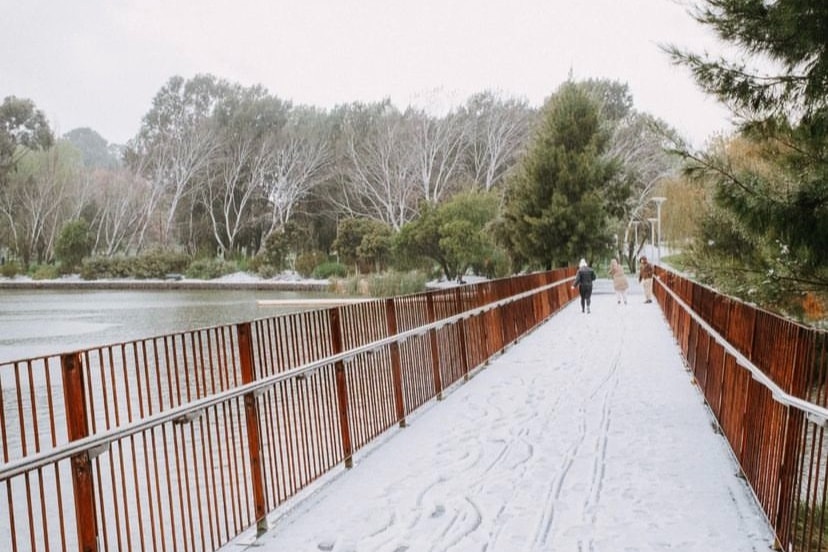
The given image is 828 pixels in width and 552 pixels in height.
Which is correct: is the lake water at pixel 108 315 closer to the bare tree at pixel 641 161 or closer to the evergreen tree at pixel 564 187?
the evergreen tree at pixel 564 187

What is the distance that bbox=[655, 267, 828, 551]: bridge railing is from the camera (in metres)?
4.73

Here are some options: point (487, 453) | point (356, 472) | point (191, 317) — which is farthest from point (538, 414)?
point (191, 317)

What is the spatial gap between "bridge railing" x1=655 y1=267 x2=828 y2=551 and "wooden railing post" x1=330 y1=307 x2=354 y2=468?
10.2ft

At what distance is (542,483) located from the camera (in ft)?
20.7

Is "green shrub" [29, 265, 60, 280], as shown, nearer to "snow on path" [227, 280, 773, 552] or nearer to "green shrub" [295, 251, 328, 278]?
"green shrub" [295, 251, 328, 278]

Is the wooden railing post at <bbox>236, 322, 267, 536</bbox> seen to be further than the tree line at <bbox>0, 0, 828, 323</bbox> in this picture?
No

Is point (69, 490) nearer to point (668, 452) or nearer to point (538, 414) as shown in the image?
point (538, 414)

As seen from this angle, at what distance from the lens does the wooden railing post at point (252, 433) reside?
5.47 m

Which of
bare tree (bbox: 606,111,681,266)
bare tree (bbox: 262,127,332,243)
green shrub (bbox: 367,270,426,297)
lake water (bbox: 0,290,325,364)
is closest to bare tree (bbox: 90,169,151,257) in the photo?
bare tree (bbox: 262,127,332,243)

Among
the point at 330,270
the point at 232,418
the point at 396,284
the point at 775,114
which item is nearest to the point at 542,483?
the point at 232,418

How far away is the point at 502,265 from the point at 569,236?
798 centimetres

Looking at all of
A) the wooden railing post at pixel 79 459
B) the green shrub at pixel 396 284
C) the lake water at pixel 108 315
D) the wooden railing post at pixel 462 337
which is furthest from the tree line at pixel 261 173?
the wooden railing post at pixel 79 459

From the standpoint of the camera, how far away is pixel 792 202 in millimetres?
8992

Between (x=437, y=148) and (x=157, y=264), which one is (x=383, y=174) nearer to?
(x=437, y=148)
